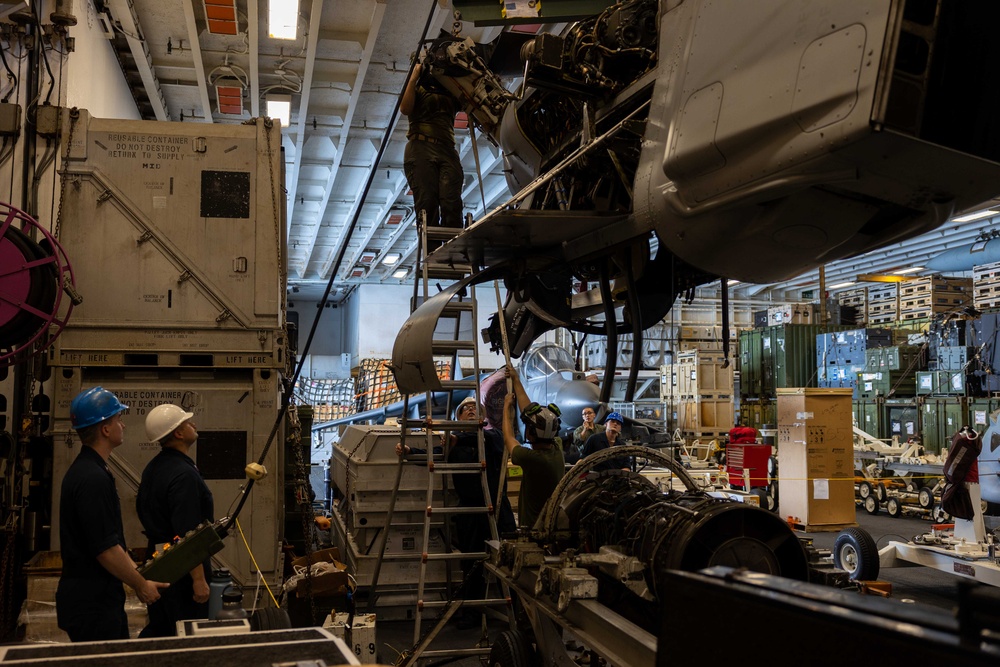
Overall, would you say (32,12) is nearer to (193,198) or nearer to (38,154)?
(38,154)

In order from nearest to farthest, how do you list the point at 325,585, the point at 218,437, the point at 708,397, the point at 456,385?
the point at 218,437 < the point at 325,585 < the point at 456,385 < the point at 708,397

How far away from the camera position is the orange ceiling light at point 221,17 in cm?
1045

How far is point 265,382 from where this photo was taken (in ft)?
20.1

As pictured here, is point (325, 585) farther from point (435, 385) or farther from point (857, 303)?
point (857, 303)

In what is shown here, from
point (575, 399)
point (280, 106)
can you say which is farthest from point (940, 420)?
point (280, 106)

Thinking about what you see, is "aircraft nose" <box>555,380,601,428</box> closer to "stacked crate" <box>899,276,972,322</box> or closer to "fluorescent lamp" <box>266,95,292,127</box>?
"fluorescent lamp" <box>266,95,292,127</box>

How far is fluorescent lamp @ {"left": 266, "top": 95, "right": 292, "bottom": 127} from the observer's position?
45.8 ft

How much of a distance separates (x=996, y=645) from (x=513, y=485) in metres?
8.83

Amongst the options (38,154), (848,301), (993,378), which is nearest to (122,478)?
(38,154)

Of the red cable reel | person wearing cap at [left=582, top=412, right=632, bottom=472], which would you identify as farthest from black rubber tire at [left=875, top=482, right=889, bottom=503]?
the red cable reel

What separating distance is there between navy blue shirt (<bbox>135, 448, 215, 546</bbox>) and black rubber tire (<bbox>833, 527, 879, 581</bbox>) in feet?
21.7

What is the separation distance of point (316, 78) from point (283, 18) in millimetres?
2862

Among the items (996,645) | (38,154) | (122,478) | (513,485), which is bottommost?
(513,485)

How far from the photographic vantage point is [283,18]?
34.9 ft
